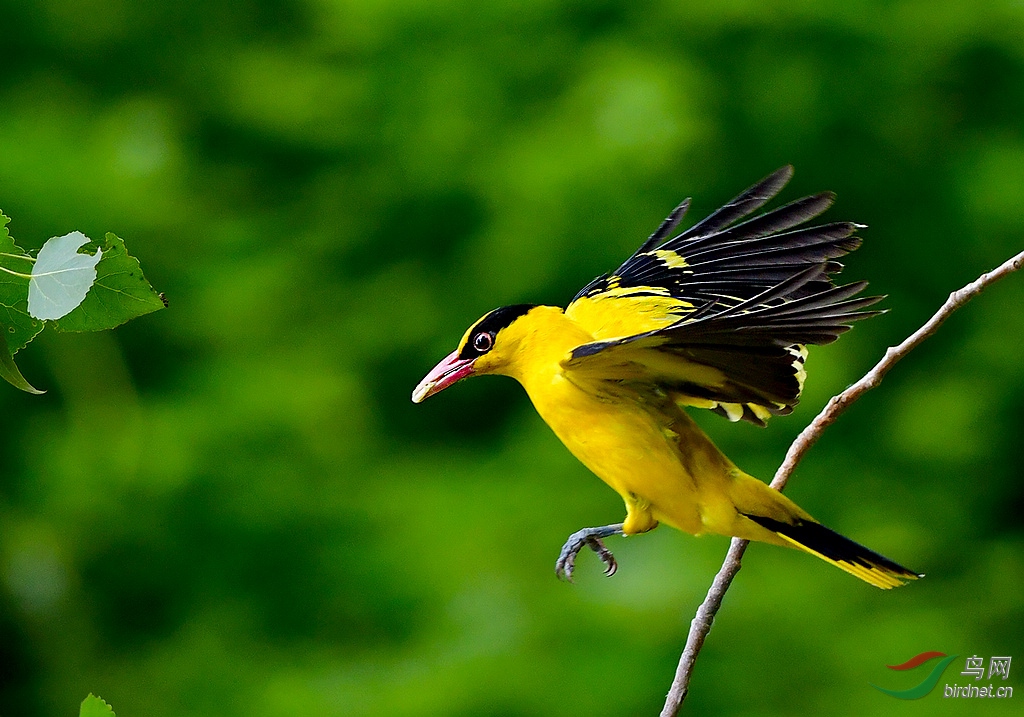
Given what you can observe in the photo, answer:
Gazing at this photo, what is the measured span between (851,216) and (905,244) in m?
0.24

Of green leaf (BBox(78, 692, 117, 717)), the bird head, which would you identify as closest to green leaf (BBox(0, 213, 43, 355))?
green leaf (BBox(78, 692, 117, 717))

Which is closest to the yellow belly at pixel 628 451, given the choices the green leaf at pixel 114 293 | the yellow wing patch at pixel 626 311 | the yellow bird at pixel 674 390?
the yellow bird at pixel 674 390

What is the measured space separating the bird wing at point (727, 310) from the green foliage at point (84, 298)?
46 centimetres

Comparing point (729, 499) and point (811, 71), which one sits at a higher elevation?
point (811, 71)

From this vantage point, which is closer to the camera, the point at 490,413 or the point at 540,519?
the point at 540,519

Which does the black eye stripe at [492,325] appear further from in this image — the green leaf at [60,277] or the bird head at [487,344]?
the green leaf at [60,277]

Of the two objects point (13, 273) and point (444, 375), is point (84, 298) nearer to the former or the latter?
point (13, 273)

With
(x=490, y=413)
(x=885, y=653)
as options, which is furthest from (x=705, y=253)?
(x=490, y=413)

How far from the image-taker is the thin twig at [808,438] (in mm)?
1194

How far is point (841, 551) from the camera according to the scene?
1307mm

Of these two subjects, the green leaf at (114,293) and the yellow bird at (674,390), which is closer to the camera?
the green leaf at (114,293)

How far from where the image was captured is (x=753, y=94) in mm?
3822

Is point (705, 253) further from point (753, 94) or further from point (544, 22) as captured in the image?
point (544, 22)

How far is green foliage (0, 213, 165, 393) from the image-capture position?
0.89 m
